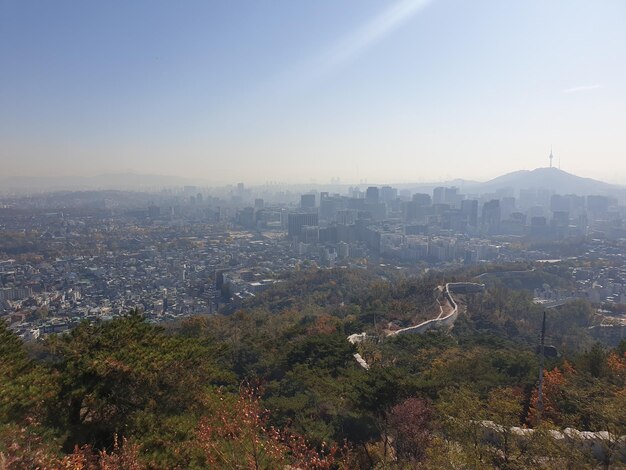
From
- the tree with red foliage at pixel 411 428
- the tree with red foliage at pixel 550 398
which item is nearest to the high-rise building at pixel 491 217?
the tree with red foliage at pixel 550 398

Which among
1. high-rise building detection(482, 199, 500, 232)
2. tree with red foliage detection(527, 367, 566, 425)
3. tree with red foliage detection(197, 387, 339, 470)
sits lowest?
high-rise building detection(482, 199, 500, 232)

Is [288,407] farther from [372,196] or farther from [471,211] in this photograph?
[372,196]

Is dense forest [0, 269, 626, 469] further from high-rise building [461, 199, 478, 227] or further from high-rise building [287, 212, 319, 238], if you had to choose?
high-rise building [461, 199, 478, 227]

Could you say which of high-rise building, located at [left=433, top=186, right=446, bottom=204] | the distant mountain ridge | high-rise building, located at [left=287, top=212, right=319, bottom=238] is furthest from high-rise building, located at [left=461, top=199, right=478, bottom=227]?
the distant mountain ridge

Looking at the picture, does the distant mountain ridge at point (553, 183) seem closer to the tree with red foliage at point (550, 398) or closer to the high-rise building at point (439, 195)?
the high-rise building at point (439, 195)

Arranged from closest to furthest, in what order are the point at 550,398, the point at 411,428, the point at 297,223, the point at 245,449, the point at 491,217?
1. the point at 245,449
2. the point at 411,428
3. the point at 550,398
4. the point at 297,223
5. the point at 491,217

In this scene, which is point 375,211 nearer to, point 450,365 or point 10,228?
point 10,228

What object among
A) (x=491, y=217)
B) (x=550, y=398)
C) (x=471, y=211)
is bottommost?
(x=491, y=217)

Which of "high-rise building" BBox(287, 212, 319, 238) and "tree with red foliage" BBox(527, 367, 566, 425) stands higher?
"tree with red foliage" BBox(527, 367, 566, 425)

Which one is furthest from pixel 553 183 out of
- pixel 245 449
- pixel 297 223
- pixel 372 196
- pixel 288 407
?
pixel 245 449
